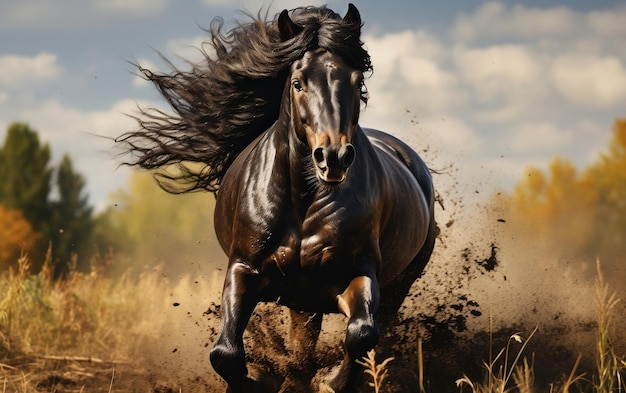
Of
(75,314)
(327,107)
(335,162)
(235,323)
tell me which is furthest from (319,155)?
(75,314)

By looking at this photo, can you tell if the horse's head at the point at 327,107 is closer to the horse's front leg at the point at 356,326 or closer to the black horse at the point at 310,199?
the black horse at the point at 310,199

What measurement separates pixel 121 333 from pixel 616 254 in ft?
18.6

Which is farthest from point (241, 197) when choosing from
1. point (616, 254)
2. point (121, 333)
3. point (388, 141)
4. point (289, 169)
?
point (616, 254)

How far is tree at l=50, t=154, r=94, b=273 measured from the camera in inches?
1122

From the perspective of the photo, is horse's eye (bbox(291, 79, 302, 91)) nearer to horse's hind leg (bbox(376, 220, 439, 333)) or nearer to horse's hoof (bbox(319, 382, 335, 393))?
horse's hoof (bbox(319, 382, 335, 393))

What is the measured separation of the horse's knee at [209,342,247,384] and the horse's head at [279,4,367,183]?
1.05 metres

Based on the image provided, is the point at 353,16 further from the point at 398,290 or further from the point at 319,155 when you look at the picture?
the point at 398,290

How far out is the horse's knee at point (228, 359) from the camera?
4.42 meters

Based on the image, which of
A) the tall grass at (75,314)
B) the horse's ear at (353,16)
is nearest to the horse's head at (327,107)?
the horse's ear at (353,16)

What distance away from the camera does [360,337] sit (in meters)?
4.30

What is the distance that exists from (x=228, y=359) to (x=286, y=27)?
1659 millimetres

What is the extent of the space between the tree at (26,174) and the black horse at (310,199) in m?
25.2

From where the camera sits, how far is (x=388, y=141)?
669 centimetres

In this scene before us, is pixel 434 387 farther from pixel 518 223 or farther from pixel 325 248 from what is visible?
pixel 518 223
